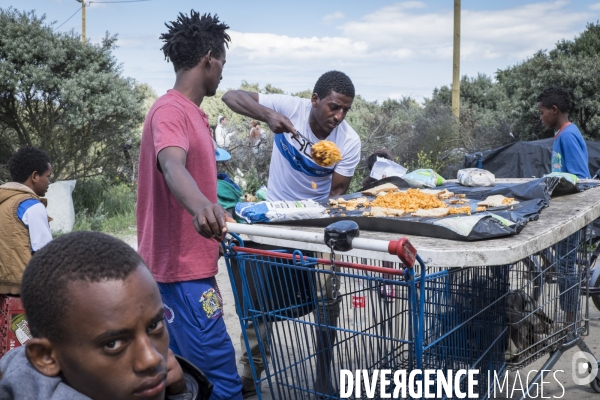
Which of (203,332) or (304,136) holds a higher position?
(304,136)

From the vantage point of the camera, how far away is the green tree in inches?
376

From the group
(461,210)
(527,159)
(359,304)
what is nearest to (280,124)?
(461,210)

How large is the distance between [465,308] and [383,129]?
11325mm

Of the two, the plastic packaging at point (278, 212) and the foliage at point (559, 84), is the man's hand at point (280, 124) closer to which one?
the plastic packaging at point (278, 212)

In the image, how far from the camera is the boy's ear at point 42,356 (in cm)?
143

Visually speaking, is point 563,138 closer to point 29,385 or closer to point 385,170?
point 385,170

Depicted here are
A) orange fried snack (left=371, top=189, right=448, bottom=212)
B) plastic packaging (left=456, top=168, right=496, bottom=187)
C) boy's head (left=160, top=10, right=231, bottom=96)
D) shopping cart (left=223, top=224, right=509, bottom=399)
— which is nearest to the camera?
shopping cart (left=223, top=224, right=509, bottom=399)

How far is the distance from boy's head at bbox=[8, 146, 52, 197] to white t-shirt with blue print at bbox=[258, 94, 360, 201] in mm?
1621

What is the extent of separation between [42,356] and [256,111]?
2.93 m

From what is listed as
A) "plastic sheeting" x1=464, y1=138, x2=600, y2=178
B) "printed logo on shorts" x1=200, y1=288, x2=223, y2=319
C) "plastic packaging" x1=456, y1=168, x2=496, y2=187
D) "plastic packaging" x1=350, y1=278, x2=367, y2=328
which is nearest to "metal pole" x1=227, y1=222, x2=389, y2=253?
"printed logo on shorts" x1=200, y1=288, x2=223, y2=319

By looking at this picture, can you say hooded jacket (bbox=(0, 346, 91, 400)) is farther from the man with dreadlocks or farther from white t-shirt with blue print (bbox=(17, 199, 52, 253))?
white t-shirt with blue print (bbox=(17, 199, 52, 253))

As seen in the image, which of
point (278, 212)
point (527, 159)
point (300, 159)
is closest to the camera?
point (278, 212)

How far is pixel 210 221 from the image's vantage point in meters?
2.37

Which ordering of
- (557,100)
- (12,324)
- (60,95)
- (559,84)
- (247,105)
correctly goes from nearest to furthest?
(12,324), (247,105), (557,100), (60,95), (559,84)
